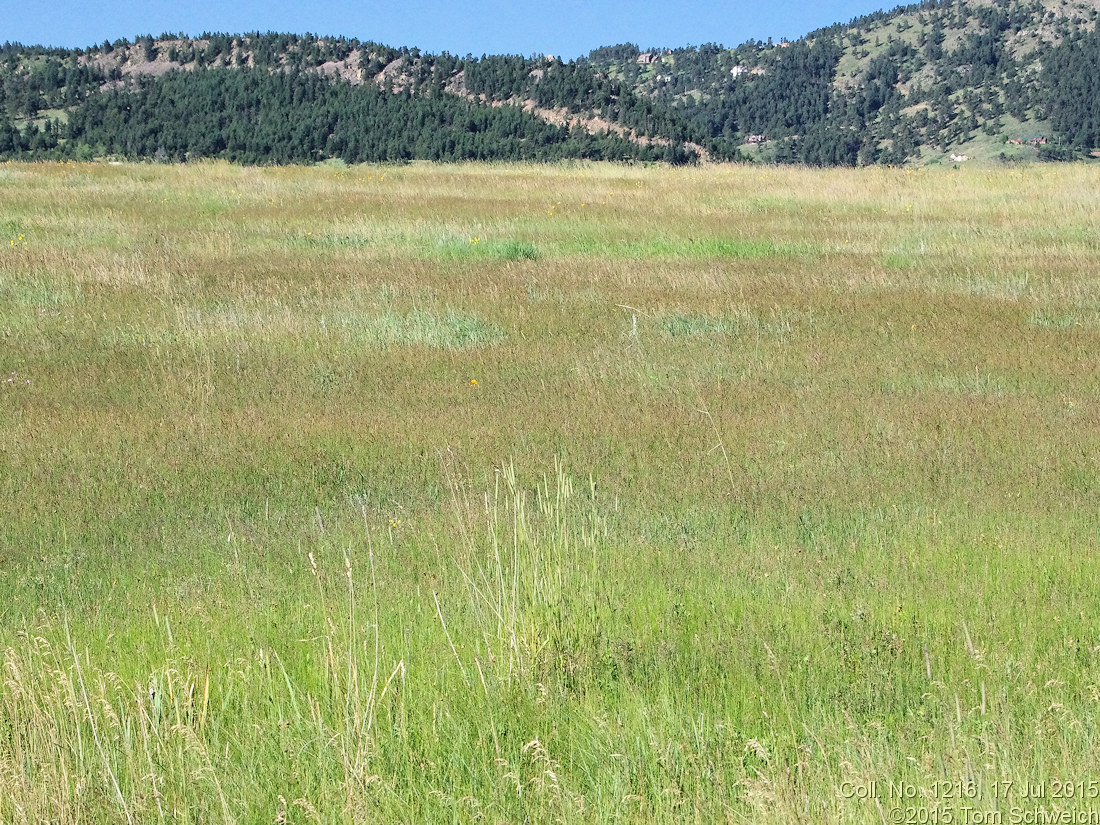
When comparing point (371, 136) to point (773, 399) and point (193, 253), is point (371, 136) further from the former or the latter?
point (773, 399)

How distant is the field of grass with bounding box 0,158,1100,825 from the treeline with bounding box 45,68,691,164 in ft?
128

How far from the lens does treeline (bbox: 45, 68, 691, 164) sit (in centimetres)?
5225

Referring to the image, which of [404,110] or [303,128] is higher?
[404,110]

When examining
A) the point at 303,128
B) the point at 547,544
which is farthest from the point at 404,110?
the point at 547,544

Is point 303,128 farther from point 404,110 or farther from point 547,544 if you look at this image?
point 547,544

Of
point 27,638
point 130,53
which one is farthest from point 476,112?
point 27,638

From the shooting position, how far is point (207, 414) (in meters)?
8.34

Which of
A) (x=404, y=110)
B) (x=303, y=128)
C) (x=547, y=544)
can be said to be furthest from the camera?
(x=404, y=110)

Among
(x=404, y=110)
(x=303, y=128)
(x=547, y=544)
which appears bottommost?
(x=547, y=544)

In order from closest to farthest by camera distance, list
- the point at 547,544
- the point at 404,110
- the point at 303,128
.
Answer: the point at 547,544 < the point at 303,128 < the point at 404,110

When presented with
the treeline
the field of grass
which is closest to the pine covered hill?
the treeline

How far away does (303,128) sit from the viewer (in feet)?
181

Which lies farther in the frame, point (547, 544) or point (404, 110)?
point (404, 110)

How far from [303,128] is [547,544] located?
54.1 m
